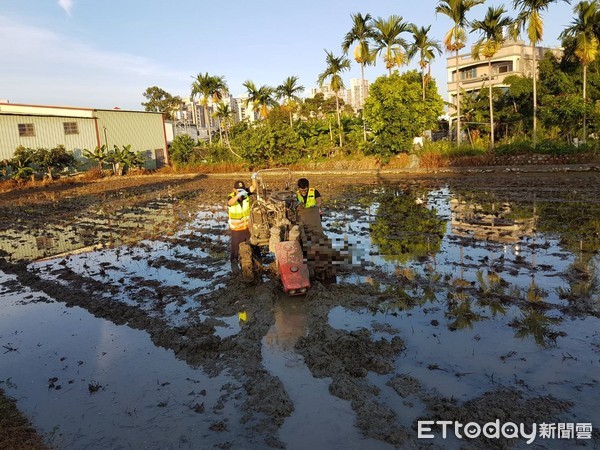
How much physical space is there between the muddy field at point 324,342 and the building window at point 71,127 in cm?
2738

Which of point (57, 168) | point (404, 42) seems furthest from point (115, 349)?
point (57, 168)

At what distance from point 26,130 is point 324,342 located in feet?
117

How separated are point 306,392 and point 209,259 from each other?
18.1 ft

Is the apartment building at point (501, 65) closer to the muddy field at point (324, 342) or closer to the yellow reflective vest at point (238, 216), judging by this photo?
Result: the muddy field at point (324, 342)

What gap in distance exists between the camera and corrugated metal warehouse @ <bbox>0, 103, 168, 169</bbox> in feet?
106

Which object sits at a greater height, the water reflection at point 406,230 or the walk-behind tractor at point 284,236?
the walk-behind tractor at point 284,236

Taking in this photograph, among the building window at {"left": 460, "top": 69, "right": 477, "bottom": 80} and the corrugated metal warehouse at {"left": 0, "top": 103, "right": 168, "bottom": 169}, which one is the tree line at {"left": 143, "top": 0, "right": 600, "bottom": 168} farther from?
the building window at {"left": 460, "top": 69, "right": 477, "bottom": 80}

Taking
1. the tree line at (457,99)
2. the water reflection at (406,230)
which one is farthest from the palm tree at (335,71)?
the water reflection at (406,230)

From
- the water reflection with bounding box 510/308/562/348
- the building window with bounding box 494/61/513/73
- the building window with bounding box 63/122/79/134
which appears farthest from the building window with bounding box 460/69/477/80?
the water reflection with bounding box 510/308/562/348

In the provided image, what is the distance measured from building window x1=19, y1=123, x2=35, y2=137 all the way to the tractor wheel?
108 ft

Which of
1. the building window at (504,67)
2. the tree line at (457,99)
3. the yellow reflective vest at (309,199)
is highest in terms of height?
the building window at (504,67)

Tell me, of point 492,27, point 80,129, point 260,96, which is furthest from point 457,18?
point 80,129

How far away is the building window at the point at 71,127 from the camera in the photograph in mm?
34750

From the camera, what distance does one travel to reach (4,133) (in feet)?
104
